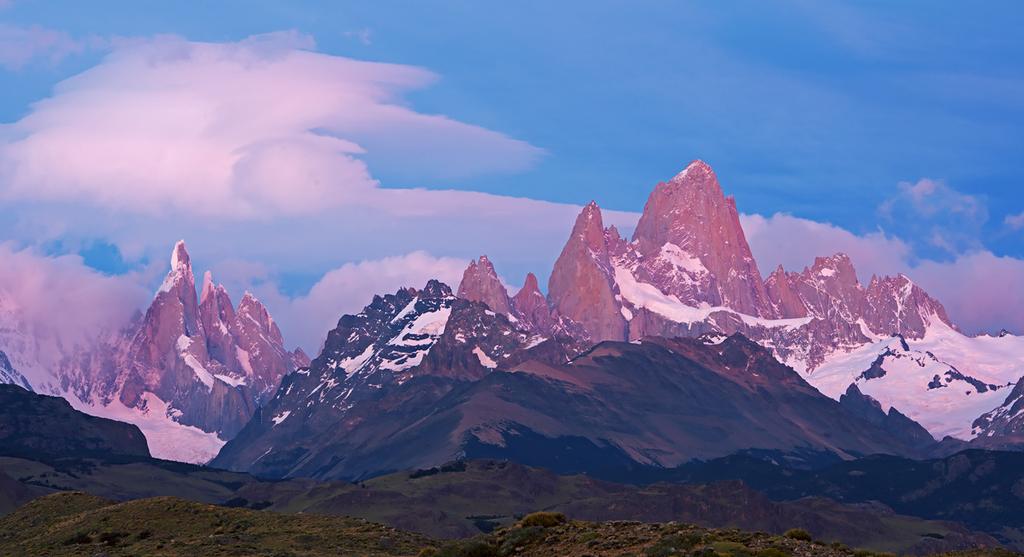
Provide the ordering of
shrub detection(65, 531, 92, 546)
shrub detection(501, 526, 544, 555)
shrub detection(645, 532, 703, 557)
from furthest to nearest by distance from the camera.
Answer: shrub detection(65, 531, 92, 546), shrub detection(501, 526, 544, 555), shrub detection(645, 532, 703, 557)

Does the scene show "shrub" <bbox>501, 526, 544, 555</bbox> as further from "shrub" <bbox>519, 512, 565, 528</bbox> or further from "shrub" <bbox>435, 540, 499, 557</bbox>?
"shrub" <bbox>519, 512, 565, 528</bbox>

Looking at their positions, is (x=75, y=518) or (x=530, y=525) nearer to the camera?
(x=530, y=525)

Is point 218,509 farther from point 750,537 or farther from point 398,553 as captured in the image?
point 750,537

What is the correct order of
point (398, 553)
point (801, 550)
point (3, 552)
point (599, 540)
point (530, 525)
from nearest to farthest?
point (801, 550) → point (599, 540) → point (530, 525) → point (398, 553) → point (3, 552)

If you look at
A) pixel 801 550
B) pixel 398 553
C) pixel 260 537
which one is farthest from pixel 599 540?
pixel 260 537

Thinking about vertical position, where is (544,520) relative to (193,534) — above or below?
below

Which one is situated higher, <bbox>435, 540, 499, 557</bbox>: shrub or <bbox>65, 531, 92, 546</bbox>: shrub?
<bbox>65, 531, 92, 546</bbox>: shrub

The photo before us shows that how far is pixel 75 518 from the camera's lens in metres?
154

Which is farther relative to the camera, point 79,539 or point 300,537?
point 79,539

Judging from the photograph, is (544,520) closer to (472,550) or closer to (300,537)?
(472,550)

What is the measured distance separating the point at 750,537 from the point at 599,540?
411 inches

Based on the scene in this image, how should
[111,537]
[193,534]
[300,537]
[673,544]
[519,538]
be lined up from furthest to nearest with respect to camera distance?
[111,537], [193,534], [300,537], [519,538], [673,544]

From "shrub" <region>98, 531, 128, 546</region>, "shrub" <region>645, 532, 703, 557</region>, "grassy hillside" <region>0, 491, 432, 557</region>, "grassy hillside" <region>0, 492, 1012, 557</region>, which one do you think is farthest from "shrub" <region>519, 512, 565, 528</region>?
"shrub" <region>98, 531, 128, 546</region>

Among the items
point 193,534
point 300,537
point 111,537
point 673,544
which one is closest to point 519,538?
point 673,544
